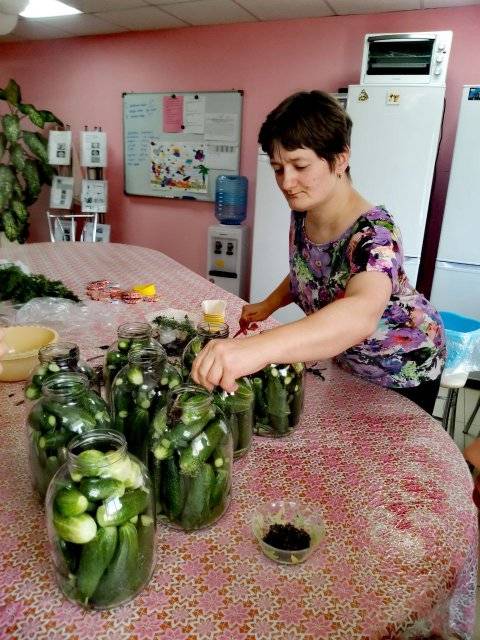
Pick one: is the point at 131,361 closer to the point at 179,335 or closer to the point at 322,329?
the point at 322,329

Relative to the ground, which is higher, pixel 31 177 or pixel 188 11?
pixel 188 11

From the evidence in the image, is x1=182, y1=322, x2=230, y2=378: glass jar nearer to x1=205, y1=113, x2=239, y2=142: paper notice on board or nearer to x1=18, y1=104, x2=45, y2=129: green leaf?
x1=205, y1=113, x2=239, y2=142: paper notice on board

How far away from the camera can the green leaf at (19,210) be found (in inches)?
197

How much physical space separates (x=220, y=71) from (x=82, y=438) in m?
4.59

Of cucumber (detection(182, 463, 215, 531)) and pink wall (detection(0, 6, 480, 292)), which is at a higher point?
pink wall (detection(0, 6, 480, 292))

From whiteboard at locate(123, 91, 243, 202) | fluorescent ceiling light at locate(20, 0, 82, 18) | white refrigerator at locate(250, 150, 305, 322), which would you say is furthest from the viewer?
whiteboard at locate(123, 91, 243, 202)

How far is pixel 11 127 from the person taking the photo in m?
4.78

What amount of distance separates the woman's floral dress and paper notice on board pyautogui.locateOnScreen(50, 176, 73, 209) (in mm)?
4345

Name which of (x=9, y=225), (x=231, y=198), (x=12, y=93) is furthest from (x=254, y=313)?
(x=12, y=93)

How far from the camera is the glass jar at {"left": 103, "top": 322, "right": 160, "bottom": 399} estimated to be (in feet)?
3.43

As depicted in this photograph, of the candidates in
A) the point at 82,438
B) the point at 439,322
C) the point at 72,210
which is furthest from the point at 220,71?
the point at 82,438

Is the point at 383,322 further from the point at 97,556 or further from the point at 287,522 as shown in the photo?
the point at 97,556

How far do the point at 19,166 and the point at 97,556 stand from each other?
5180 mm

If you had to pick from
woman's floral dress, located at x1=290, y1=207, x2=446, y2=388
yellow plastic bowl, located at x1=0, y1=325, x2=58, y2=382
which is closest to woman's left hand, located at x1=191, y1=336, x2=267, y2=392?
woman's floral dress, located at x1=290, y1=207, x2=446, y2=388
